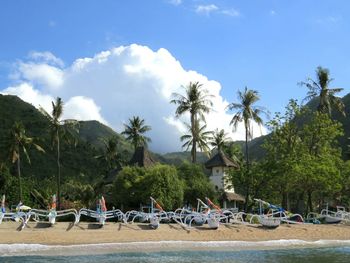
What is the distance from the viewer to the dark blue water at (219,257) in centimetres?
2717

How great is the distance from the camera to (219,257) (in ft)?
95.9

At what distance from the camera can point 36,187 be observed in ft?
221

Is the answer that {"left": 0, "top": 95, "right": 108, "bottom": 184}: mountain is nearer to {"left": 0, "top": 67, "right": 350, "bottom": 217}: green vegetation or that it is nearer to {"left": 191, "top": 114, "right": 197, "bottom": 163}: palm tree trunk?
{"left": 0, "top": 67, "right": 350, "bottom": 217}: green vegetation

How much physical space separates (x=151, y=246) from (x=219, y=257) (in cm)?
693

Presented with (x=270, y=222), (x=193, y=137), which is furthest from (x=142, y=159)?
(x=270, y=222)

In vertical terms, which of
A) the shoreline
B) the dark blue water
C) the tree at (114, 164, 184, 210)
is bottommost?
the dark blue water

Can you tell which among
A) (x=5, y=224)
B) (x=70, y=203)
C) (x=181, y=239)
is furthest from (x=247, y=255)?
(x=70, y=203)

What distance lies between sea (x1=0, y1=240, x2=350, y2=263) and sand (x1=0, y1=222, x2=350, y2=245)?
1.19m

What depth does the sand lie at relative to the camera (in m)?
32.9

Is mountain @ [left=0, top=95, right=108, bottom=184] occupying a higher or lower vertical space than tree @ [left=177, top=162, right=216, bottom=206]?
higher

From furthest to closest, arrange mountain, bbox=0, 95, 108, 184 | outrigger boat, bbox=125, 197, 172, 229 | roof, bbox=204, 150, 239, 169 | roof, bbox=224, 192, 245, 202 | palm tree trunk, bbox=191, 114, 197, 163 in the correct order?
mountain, bbox=0, 95, 108, 184, roof, bbox=204, 150, 239, 169, roof, bbox=224, 192, 245, 202, palm tree trunk, bbox=191, 114, 197, 163, outrigger boat, bbox=125, 197, 172, 229

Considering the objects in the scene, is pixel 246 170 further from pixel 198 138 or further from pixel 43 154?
pixel 43 154

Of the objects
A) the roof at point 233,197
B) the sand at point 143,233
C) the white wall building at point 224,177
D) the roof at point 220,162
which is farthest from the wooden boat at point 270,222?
the roof at point 220,162

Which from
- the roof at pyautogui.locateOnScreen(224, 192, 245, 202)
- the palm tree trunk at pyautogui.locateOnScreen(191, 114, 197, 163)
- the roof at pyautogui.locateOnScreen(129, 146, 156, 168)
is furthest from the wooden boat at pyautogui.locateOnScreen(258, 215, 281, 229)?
the roof at pyautogui.locateOnScreen(129, 146, 156, 168)
